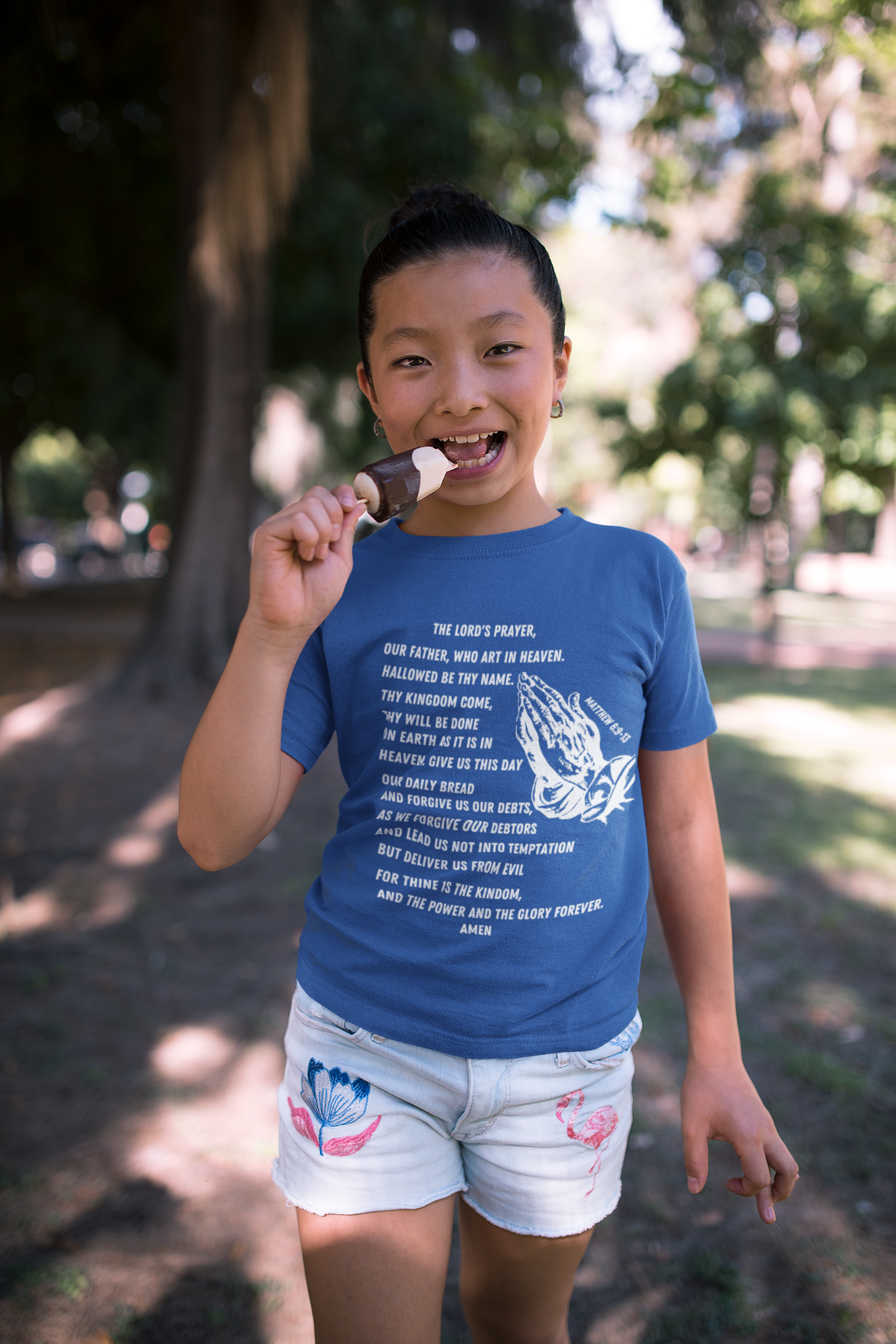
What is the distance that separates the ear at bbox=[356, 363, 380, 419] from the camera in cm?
159

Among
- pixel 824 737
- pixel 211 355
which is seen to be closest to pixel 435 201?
pixel 211 355

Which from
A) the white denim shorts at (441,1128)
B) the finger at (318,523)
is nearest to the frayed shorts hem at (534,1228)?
the white denim shorts at (441,1128)

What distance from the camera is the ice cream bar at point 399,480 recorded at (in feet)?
4.31

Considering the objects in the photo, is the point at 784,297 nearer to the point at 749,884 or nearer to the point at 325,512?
the point at 749,884

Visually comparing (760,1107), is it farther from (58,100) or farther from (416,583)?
(58,100)

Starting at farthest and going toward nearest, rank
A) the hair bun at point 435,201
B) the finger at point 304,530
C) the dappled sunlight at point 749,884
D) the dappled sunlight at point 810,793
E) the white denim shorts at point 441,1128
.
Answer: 1. the dappled sunlight at point 810,793
2. the dappled sunlight at point 749,884
3. the hair bun at point 435,201
4. the white denim shorts at point 441,1128
5. the finger at point 304,530

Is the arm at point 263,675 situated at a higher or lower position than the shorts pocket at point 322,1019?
higher

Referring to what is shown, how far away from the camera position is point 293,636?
1.33 meters

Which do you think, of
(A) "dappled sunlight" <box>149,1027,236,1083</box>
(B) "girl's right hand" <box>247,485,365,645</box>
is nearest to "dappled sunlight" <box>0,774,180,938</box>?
(A) "dappled sunlight" <box>149,1027,236,1083</box>

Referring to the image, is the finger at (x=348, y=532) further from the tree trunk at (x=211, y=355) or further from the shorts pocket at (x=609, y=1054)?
the tree trunk at (x=211, y=355)

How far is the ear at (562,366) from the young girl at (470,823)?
9 cm

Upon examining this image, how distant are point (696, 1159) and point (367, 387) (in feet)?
4.41

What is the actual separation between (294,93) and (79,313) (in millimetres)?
8104

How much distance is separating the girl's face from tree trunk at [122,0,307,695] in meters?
5.16
